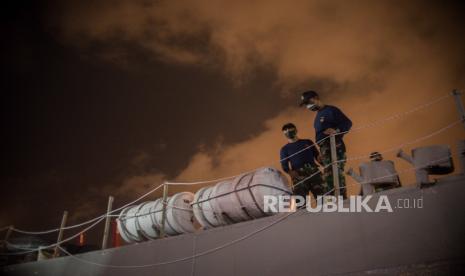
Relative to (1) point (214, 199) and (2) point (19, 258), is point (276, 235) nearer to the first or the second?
(1) point (214, 199)

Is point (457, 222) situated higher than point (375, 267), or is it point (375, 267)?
point (457, 222)

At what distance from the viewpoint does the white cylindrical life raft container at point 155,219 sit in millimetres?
8203

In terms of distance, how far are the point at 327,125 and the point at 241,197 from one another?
2056mm

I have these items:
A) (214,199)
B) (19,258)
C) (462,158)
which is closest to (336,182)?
(462,158)

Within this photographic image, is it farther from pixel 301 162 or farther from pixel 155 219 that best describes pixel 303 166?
pixel 155 219

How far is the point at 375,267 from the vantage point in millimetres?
4848

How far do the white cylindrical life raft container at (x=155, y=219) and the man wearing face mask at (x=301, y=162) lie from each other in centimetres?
228

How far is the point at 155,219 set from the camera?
8570 millimetres

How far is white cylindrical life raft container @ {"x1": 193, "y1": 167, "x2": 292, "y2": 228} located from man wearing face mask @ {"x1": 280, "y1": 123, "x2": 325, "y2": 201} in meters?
0.31

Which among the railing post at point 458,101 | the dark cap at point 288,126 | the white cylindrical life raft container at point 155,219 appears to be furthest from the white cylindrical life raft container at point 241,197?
the railing post at point 458,101

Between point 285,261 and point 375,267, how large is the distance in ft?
4.48

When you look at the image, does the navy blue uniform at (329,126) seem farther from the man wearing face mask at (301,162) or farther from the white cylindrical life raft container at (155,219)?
the white cylindrical life raft container at (155,219)

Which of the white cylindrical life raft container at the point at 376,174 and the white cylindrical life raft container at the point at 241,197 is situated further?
the white cylindrical life raft container at the point at 241,197

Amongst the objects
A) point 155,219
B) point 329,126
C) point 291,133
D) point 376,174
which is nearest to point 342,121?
point 329,126
